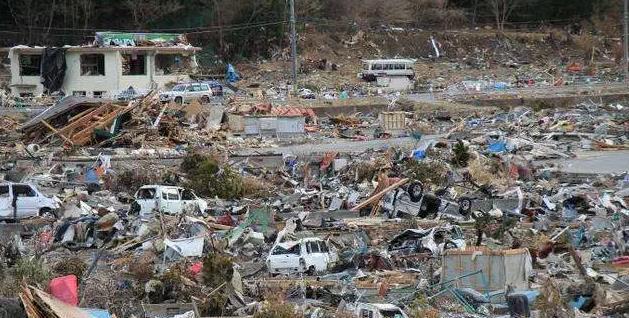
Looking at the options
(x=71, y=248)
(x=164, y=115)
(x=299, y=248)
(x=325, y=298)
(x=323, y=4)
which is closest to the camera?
(x=325, y=298)

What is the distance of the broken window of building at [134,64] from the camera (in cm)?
4591

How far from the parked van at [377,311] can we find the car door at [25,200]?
971 cm

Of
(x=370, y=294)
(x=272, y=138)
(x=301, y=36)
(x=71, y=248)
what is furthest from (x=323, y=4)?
(x=370, y=294)

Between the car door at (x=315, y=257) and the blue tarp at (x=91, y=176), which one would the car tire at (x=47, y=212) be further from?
the car door at (x=315, y=257)

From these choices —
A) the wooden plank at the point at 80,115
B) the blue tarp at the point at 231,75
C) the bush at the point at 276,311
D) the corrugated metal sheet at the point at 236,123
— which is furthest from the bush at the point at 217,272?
the blue tarp at the point at 231,75

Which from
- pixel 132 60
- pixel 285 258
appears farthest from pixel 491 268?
pixel 132 60

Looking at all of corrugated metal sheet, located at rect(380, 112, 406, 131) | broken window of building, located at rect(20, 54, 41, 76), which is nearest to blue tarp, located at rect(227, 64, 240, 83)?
broken window of building, located at rect(20, 54, 41, 76)

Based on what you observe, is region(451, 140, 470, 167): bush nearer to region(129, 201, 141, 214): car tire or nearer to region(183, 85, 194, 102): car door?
region(129, 201, 141, 214): car tire

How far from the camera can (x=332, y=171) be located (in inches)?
1064

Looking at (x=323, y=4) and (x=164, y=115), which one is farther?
(x=323, y=4)

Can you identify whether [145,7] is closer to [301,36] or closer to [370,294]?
[301,36]

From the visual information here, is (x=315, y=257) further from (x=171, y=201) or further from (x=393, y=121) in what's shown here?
(x=393, y=121)

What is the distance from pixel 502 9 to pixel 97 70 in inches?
972

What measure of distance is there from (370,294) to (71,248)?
6.22 metres
